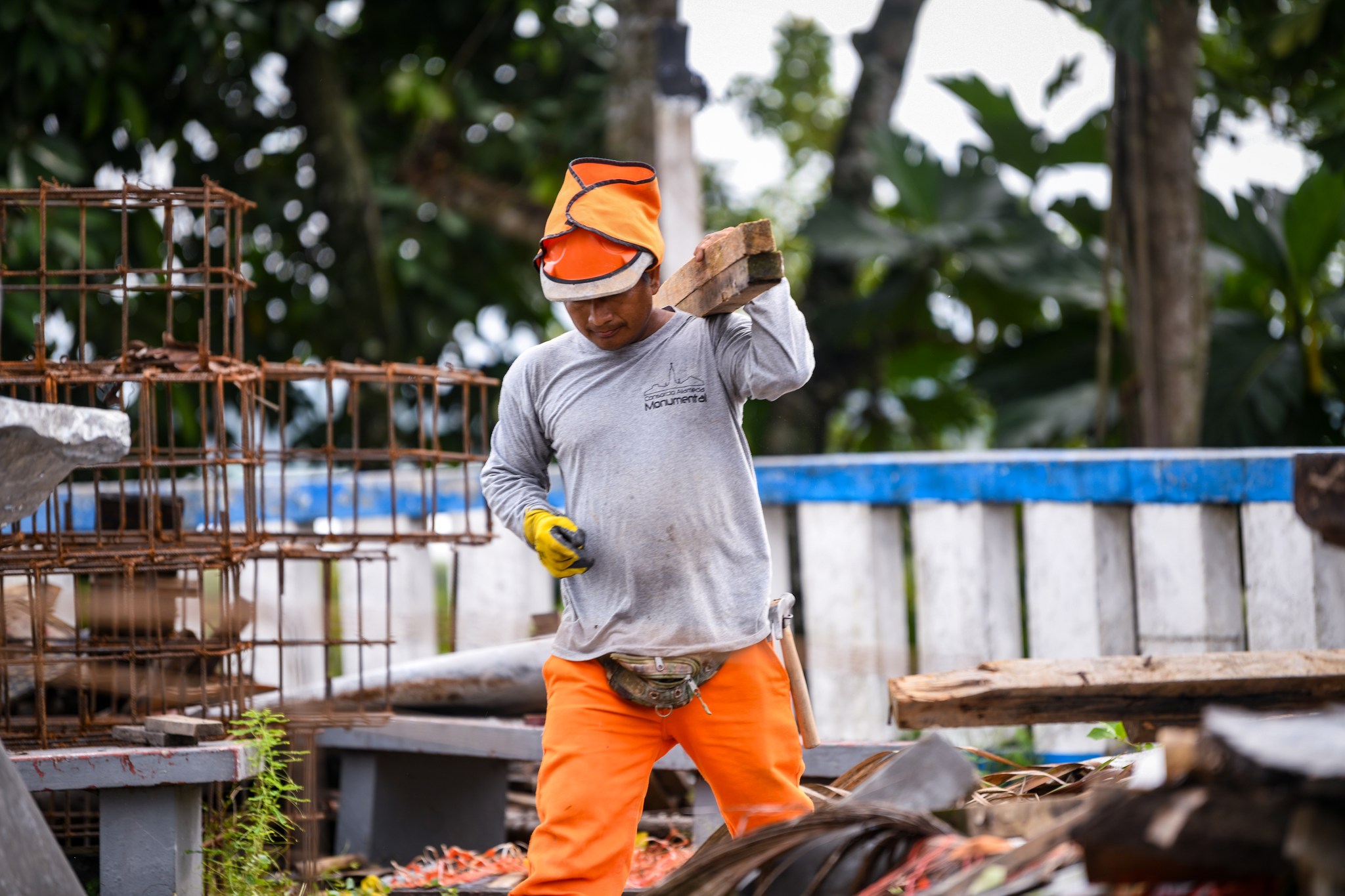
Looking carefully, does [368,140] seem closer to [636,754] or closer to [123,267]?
[123,267]

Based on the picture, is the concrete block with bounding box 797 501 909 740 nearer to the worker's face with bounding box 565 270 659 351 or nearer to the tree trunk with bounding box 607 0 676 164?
the tree trunk with bounding box 607 0 676 164

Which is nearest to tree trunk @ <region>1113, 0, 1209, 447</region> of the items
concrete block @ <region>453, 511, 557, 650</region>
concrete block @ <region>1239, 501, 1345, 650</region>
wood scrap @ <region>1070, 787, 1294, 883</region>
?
concrete block @ <region>1239, 501, 1345, 650</region>

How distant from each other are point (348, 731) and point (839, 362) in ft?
16.2

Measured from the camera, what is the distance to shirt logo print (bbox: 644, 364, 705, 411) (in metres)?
3.00

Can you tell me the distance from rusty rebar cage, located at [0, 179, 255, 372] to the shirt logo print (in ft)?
4.25

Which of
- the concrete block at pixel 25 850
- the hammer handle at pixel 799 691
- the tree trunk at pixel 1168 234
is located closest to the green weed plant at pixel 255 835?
the concrete block at pixel 25 850

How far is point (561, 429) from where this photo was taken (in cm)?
308

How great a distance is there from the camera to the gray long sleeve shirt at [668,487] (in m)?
2.94

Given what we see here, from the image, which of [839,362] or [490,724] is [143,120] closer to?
[839,362]

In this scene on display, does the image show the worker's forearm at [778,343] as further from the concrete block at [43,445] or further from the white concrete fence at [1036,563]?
the white concrete fence at [1036,563]

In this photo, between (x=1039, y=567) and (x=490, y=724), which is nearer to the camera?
(x=490, y=724)

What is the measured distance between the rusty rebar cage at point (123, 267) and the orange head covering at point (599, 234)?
3.49 ft

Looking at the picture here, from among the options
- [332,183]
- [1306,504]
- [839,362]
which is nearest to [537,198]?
[332,183]

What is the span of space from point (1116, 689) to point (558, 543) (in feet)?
5.02
